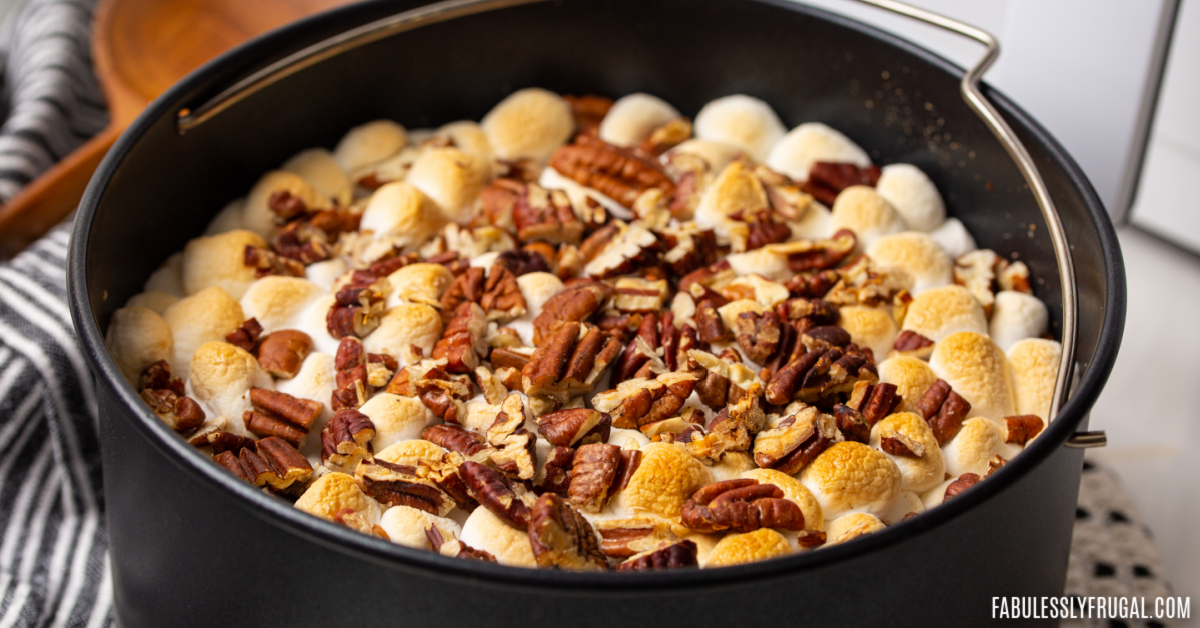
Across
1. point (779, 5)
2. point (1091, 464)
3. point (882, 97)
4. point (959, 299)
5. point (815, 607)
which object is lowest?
point (1091, 464)

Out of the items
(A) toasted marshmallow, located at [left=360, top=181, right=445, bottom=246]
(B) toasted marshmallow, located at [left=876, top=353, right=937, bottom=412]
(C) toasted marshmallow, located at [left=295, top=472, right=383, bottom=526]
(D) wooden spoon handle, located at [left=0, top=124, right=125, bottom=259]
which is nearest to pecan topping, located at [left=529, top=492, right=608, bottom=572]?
(C) toasted marshmallow, located at [left=295, top=472, right=383, bottom=526]

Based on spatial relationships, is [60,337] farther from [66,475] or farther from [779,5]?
[779,5]

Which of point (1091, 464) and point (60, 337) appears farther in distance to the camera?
point (1091, 464)

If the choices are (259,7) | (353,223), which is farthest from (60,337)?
(259,7)

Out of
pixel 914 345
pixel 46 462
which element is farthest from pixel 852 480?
pixel 46 462

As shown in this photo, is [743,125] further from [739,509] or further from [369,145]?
[739,509]

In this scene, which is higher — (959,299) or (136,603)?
(959,299)

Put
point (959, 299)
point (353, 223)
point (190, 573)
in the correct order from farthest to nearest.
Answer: point (353, 223) → point (959, 299) → point (190, 573)
